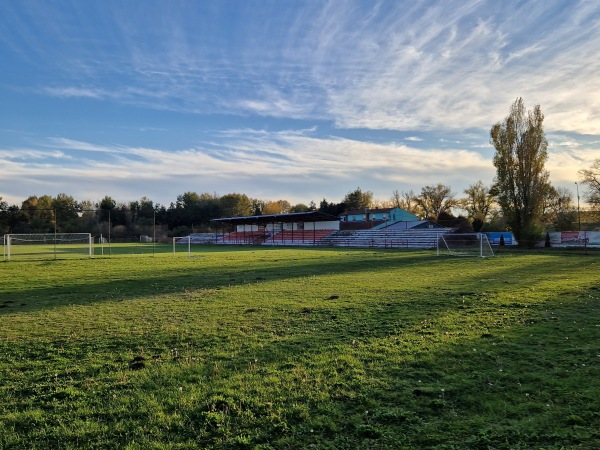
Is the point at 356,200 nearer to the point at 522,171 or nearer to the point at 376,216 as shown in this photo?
the point at 376,216

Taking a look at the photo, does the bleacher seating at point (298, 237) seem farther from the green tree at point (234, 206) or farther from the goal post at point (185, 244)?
the green tree at point (234, 206)

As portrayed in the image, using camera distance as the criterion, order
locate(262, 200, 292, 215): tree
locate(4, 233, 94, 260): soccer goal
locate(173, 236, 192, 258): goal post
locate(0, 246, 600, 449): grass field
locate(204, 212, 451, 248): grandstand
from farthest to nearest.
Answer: locate(262, 200, 292, 215): tree
locate(204, 212, 451, 248): grandstand
locate(173, 236, 192, 258): goal post
locate(4, 233, 94, 260): soccer goal
locate(0, 246, 600, 449): grass field

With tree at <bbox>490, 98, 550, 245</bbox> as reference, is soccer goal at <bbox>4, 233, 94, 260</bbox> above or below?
below

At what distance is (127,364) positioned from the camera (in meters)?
5.45

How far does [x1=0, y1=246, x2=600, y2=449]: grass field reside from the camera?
3.58m

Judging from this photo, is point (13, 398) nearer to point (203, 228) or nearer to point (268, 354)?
point (268, 354)

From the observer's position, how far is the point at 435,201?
87375 millimetres

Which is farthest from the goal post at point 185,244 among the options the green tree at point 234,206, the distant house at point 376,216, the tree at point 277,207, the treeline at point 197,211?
the tree at point 277,207

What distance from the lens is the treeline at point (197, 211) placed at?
196 feet

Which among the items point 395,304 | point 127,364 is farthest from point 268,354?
point 395,304

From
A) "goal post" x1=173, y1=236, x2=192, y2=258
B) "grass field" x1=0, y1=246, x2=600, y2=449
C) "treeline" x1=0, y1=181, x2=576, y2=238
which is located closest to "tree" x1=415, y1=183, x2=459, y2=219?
"treeline" x1=0, y1=181, x2=576, y2=238

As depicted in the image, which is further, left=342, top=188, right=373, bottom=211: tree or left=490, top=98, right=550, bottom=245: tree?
left=342, top=188, right=373, bottom=211: tree

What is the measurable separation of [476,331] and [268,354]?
12.7 ft

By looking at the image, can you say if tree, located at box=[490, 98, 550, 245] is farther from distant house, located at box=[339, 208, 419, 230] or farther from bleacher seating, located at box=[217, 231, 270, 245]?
bleacher seating, located at box=[217, 231, 270, 245]
